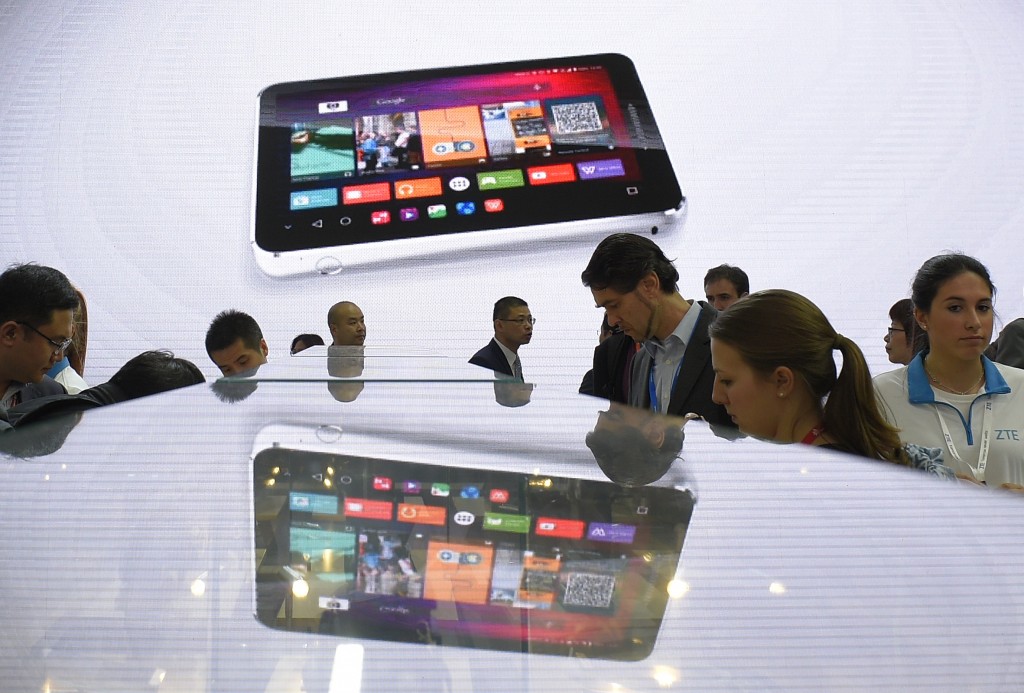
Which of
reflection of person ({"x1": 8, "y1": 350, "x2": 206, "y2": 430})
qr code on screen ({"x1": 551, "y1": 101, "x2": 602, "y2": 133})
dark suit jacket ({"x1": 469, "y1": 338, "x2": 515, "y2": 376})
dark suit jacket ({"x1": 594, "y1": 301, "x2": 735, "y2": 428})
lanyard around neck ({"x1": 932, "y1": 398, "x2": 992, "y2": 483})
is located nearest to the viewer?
reflection of person ({"x1": 8, "y1": 350, "x2": 206, "y2": 430})

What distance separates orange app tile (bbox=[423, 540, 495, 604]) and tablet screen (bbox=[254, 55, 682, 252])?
177 cm

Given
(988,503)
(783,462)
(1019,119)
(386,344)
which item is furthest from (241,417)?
(1019,119)

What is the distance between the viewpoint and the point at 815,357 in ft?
2.99

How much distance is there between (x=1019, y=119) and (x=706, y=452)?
2499 mm

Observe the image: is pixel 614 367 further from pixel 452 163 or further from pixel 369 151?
pixel 369 151

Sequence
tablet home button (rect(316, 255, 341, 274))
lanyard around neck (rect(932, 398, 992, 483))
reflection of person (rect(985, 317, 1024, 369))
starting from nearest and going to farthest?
lanyard around neck (rect(932, 398, 992, 483)) → reflection of person (rect(985, 317, 1024, 369)) → tablet home button (rect(316, 255, 341, 274))

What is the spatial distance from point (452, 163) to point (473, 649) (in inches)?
76.2

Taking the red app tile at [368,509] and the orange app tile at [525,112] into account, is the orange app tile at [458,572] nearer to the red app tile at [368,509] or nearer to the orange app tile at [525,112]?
the red app tile at [368,509]

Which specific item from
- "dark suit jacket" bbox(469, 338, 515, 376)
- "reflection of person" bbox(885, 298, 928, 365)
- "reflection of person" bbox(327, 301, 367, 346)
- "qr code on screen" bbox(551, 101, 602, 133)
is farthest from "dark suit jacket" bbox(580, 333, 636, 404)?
"qr code on screen" bbox(551, 101, 602, 133)

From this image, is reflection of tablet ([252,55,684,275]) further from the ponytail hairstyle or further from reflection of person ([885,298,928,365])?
the ponytail hairstyle

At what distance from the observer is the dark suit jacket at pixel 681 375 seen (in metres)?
Answer: 1.36

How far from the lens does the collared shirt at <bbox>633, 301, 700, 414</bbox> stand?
→ 148cm

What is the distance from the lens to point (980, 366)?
4.41 feet

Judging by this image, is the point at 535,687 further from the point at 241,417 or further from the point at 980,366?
the point at 980,366
